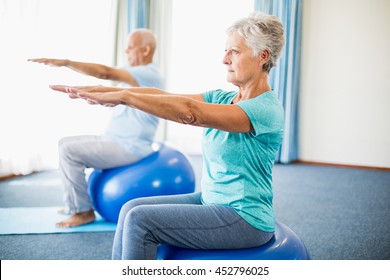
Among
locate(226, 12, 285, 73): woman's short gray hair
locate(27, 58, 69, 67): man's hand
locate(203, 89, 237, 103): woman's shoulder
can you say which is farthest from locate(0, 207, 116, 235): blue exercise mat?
locate(226, 12, 285, 73): woman's short gray hair

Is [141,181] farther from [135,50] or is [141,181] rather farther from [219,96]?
[219,96]

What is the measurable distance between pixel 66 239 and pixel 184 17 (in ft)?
12.0

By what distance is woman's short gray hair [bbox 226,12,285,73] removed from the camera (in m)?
1.31

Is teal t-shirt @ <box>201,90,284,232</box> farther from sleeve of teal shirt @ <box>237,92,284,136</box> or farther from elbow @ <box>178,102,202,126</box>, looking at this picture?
elbow @ <box>178,102,202,126</box>

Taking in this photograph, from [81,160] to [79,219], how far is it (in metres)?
0.36

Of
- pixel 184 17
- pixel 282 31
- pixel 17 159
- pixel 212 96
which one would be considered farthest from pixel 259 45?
pixel 184 17

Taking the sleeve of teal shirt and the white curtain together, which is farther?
the white curtain

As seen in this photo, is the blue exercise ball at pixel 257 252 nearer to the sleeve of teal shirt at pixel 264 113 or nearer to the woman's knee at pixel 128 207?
the woman's knee at pixel 128 207

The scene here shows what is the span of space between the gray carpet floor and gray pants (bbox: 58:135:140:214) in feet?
0.82

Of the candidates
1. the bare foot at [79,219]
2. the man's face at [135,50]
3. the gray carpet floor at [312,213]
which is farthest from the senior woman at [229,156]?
the man's face at [135,50]

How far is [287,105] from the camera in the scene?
4887 mm

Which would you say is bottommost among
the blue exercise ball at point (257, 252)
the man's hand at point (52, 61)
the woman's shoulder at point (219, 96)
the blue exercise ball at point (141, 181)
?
the blue exercise ball at point (141, 181)

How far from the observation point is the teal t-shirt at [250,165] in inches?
51.3

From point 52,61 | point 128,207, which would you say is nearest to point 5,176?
point 52,61
